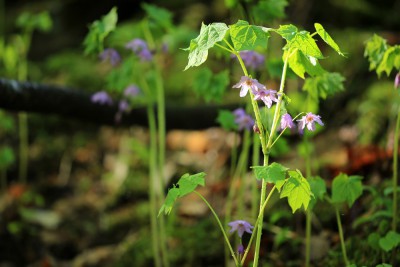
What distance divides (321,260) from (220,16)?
11.2 ft

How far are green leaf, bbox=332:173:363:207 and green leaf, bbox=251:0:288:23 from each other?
0.92 meters

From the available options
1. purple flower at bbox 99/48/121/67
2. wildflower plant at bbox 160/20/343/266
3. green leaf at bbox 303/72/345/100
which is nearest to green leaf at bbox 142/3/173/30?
purple flower at bbox 99/48/121/67

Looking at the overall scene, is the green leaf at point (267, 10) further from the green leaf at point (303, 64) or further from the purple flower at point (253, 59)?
the green leaf at point (303, 64)

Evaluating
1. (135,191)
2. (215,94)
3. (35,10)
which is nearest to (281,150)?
(215,94)

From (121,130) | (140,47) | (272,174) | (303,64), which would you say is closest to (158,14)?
(140,47)

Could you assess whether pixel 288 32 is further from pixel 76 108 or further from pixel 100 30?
pixel 76 108

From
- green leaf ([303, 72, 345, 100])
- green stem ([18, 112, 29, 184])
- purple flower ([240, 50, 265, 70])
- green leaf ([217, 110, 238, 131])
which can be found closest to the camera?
green leaf ([303, 72, 345, 100])

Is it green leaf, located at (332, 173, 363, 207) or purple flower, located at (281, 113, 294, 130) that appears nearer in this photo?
purple flower, located at (281, 113, 294, 130)

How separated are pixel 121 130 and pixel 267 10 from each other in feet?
8.41

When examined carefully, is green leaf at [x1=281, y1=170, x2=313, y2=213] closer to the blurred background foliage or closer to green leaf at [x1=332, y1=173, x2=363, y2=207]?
green leaf at [x1=332, y1=173, x2=363, y2=207]

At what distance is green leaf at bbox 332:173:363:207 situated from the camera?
2.16 metres

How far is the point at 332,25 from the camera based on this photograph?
16.9 ft

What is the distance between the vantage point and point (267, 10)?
2.67 meters

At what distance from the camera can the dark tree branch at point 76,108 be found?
307 centimetres
